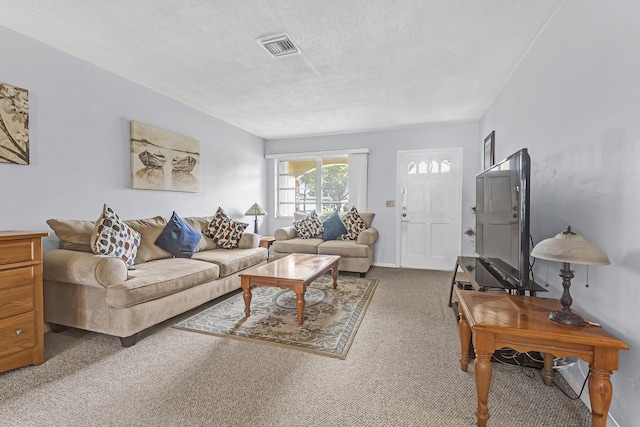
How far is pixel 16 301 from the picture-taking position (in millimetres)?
1835

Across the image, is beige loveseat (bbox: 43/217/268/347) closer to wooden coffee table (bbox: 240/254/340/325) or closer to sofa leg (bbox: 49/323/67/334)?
sofa leg (bbox: 49/323/67/334)

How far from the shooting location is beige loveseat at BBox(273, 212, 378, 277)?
4148 millimetres

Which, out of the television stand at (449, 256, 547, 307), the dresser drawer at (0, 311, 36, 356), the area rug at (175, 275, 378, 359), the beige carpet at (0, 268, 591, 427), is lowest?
the beige carpet at (0, 268, 591, 427)

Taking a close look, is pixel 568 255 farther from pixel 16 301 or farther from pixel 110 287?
pixel 16 301

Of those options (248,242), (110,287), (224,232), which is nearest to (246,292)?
(110,287)

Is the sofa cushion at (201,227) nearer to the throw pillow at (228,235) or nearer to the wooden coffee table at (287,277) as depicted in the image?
→ the throw pillow at (228,235)

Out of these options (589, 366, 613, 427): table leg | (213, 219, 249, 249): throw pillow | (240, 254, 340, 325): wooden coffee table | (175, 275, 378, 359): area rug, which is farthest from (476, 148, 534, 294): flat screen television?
(213, 219, 249, 249): throw pillow

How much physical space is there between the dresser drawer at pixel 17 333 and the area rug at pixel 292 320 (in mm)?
922

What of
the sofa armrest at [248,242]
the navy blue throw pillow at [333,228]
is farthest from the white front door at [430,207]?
the sofa armrest at [248,242]

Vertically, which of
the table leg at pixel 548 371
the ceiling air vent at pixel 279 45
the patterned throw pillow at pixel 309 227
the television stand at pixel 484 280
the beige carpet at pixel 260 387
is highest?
the ceiling air vent at pixel 279 45

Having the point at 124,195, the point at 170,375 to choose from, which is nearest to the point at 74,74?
the point at 124,195

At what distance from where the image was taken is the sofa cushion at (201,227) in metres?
3.69

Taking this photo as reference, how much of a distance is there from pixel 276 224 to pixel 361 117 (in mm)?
2655

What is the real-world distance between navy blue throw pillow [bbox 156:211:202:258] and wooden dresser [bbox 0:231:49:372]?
1215mm
